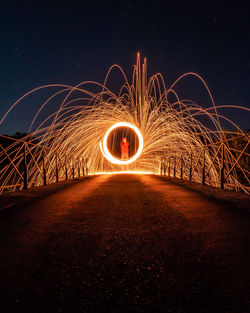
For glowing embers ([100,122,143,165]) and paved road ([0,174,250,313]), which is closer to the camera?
paved road ([0,174,250,313])

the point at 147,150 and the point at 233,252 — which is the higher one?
the point at 147,150

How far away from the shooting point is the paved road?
2375mm

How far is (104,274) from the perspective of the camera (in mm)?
2936

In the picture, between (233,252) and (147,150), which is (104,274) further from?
(147,150)

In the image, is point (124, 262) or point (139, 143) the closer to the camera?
point (124, 262)

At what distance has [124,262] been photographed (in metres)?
3.27

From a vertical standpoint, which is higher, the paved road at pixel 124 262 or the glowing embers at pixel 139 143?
the glowing embers at pixel 139 143

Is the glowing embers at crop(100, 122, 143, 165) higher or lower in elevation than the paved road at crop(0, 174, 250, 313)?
higher

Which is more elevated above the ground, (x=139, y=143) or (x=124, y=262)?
(x=139, y=143)

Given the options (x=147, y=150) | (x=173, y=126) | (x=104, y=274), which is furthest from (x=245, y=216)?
(x=147, y=150)

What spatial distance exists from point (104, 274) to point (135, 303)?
25.7 inches

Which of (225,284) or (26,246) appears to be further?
(26,246)

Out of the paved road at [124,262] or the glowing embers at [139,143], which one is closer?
the paved road at [124,262]

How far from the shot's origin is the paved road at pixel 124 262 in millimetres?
2375
